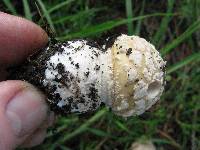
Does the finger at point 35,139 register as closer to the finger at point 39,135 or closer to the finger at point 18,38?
the finger at point 39,135

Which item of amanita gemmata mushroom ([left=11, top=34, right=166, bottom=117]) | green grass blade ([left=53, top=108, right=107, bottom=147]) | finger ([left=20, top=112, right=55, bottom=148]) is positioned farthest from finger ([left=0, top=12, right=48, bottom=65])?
green grass blade ([left=53, top=108, right=107, bottom=147])

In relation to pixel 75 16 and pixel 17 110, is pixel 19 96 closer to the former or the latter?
pixel 17 110

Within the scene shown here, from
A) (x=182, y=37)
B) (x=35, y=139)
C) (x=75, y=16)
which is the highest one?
(x=75, y=16)


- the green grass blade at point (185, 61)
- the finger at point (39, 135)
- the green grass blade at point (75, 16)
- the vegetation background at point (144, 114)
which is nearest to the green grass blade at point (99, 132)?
the vegetation background at point (144, 114)

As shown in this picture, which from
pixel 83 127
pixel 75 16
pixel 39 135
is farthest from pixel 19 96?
pixel 75 16

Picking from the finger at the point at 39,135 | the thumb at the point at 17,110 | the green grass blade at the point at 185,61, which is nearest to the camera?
the thumb at the point at 17,110

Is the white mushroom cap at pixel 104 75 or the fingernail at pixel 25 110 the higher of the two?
the white mushroom cap at pixel 104 75
